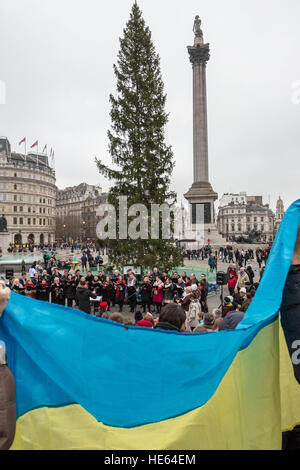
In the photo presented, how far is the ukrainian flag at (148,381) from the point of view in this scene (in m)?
2.25

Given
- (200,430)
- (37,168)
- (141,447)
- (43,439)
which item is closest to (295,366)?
(200,430)

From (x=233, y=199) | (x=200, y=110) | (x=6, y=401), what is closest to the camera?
(x=6, y=401)

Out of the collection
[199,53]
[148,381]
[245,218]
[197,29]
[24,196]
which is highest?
[197,29]

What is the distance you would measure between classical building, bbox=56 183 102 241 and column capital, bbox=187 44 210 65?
248ft

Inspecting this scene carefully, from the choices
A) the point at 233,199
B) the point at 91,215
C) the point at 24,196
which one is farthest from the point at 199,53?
the point at 233,199

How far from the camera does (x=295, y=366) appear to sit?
8.22 ft

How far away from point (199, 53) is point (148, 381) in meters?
58.4

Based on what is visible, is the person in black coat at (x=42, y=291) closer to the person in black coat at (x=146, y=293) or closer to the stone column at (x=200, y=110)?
the person in black coat at (x=146, y=293)

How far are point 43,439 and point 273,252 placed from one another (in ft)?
7.27

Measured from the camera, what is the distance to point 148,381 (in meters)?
2.42

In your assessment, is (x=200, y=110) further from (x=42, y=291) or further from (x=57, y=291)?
(x=42, y=291)

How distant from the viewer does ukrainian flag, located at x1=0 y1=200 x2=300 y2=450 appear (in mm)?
2252

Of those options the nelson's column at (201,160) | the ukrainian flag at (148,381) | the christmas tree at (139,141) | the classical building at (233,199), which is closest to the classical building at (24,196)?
the nelson's column at (201,160)
